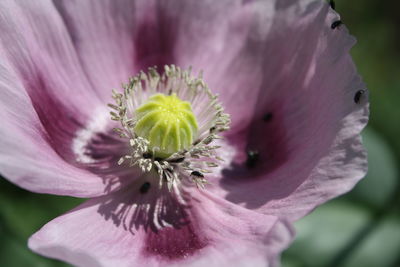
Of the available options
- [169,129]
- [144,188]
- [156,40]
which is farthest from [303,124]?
[156,40]

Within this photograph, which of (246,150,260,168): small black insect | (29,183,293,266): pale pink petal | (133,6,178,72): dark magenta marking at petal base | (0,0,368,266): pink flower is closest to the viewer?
(29,183,293,266): pale pink petal

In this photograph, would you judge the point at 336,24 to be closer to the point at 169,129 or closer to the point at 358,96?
the point at 358,96

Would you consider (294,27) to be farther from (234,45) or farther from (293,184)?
(293,184)

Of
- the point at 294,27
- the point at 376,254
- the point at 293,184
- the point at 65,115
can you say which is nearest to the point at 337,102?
the point at 293,184

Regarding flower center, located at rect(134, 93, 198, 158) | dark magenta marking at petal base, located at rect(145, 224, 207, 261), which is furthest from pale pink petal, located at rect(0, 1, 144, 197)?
dark magenta marking at petal base, located at rect(145, 224, 207, 261)

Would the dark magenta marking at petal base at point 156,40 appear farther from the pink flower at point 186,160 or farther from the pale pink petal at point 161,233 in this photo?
the pale pink petal at point 161,233

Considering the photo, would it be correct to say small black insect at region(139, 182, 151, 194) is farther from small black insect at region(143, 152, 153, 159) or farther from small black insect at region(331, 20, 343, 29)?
small black insect at region(331, 20, 343, 29)
